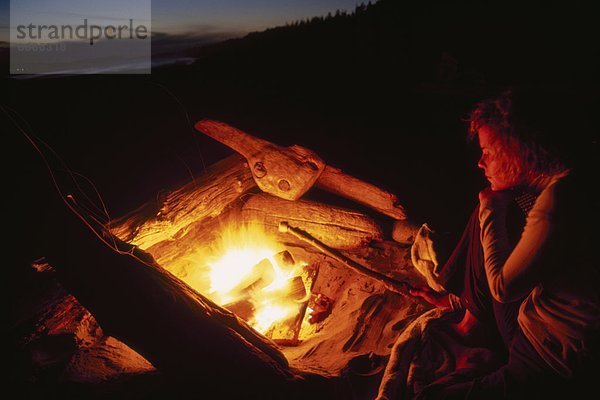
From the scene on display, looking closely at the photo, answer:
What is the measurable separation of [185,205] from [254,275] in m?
1.38

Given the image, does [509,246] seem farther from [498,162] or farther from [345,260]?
[345,260]

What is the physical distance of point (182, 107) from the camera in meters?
6.27

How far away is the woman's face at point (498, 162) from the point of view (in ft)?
6.59

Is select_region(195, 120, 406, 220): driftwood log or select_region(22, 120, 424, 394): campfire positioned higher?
select_region(195, 120, 406, 220): driftwood log

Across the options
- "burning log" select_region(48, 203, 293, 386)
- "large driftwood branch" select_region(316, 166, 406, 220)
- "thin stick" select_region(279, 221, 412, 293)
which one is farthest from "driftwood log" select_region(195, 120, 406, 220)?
"burning log" select_region(48, 203, 293, 386)

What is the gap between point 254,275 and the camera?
15.4 feet

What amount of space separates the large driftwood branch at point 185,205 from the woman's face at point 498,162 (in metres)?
3.68

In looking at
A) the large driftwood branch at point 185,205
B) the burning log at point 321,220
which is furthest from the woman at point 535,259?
the large driftwood branch at point 185,205

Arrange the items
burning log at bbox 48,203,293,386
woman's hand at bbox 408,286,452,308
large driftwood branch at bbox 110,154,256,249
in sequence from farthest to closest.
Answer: large driftwood branch at bbox 110,154,256,249
woman's hand at bbox 408,286,452,308
burning log at bbox 48,203,293,386

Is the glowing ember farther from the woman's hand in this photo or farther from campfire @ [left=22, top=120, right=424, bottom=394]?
the woman's hand

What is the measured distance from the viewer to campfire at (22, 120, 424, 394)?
2.62 metres

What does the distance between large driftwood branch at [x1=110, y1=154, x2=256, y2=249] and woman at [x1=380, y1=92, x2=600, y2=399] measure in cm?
357

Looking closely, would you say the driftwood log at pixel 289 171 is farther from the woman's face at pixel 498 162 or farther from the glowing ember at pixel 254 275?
the woman's face at pixel 498 162

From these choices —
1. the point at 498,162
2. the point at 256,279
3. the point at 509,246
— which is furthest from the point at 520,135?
the point at 256,279
